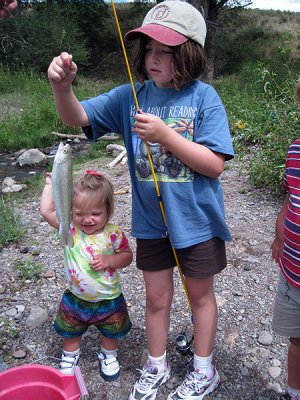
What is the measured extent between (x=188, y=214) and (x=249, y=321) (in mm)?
1251

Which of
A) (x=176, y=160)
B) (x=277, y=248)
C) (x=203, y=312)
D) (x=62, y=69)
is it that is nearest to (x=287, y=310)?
(x=277, y=248)

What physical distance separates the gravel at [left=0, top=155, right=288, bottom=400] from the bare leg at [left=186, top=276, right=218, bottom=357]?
0.31 m

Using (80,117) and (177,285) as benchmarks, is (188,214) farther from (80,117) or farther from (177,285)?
(177,285)

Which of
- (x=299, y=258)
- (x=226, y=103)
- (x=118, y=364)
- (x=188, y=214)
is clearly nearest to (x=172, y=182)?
(x=188, y=214)

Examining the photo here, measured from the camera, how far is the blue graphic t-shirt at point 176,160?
1.99 metres

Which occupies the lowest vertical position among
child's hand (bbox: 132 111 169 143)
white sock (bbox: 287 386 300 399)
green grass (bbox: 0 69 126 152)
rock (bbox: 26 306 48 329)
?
green grass (bbox: 0 69 126 152)

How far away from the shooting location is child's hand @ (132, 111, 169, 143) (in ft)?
5.91

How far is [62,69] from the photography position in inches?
72.9

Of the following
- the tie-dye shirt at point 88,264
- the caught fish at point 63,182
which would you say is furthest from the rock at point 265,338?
the caught fish at point 63,182

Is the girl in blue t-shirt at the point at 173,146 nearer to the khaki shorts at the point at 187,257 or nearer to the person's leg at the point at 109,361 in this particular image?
the khaki shorts at the point at 187,257

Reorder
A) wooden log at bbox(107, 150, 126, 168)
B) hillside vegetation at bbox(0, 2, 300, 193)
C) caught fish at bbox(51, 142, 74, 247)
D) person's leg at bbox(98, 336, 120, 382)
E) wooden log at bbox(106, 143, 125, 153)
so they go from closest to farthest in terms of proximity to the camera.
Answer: caught fish at bbox(51, 142, 74, 247) < person's leg at bbox(98, 336, 120, 382) < hillside vegetation at bbox(0, 2, 300, 193) < wooden log at bbox(107, 150, 126, 168) < wooden log at bbox(106, 143, 125, 153)

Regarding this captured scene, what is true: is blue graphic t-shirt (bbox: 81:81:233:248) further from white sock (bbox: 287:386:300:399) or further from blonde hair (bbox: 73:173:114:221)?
white sock (bbox: 287:386:300:399)

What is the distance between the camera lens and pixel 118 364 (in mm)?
2553

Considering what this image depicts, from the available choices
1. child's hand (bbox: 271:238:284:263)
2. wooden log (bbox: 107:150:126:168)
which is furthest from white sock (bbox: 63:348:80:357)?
wooden log (bbox: 107:150:126:168)
